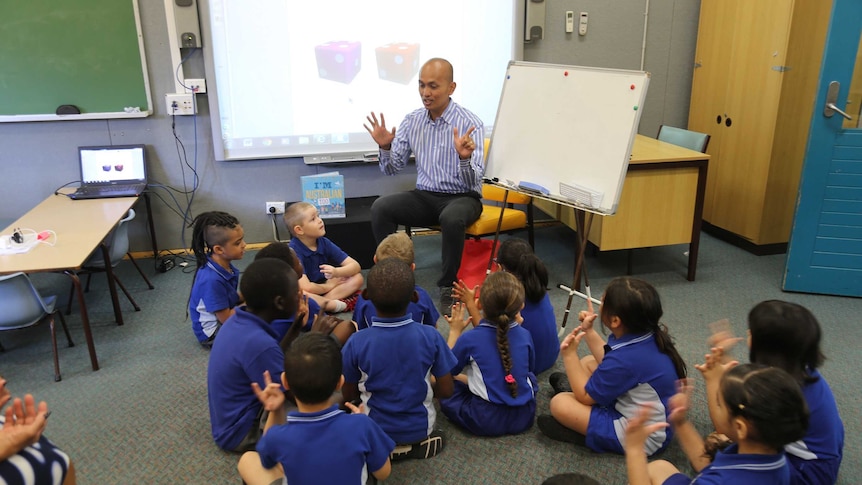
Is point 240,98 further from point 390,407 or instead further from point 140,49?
point 390,407

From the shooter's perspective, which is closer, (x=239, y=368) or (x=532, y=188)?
(x=239, y=368)

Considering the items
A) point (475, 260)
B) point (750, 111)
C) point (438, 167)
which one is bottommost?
point (475, 260)

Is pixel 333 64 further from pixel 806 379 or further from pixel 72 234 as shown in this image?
pixel 806 379

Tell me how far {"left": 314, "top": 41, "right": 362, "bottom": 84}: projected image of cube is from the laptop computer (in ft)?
4.24

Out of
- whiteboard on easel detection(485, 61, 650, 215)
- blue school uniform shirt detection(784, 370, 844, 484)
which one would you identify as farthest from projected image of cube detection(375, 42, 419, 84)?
blue school uniform shirt detection(784, 370, 844, 484)

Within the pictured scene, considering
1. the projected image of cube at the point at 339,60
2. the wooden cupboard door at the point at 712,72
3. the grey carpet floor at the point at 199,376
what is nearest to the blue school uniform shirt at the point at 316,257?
the grey carpet floor at the point at 199,376

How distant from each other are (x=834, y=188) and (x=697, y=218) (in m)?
0.69

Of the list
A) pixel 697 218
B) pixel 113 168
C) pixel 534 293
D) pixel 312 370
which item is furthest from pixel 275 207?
pixel 312 370

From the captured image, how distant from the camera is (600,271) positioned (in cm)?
386

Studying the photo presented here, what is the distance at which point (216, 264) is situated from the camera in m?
2.64

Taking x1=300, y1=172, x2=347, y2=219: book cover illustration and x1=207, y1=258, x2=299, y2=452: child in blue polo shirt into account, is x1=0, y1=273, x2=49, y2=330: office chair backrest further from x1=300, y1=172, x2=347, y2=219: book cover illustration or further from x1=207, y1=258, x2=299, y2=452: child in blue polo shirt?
x1=300, y1=172, x2=347, y2=219: book cover illustration

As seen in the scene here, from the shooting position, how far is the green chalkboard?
3719mm

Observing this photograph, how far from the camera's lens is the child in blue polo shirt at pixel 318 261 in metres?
2.92

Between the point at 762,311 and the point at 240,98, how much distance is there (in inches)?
135
